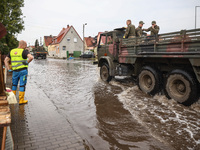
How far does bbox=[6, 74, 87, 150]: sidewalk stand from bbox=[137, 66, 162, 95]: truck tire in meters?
3.37

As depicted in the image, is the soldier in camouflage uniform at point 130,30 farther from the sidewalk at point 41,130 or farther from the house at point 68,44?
the house at point 68,44

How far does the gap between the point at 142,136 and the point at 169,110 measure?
1828 millimetres

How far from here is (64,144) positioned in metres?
3.08

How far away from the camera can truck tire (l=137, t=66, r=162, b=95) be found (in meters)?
6.28

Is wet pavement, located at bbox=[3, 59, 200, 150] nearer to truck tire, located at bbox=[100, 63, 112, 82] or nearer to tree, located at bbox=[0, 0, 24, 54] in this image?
truck tire, located at bbox=[100, 63, 112, 82]

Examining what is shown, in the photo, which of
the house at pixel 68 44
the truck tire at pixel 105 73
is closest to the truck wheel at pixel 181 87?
the truck tire at pixel 105 73

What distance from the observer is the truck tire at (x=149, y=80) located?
20.6 feet

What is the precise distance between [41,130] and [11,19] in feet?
69.7

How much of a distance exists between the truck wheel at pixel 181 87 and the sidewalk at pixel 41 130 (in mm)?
3319

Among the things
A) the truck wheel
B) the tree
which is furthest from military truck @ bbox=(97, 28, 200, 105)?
the tree

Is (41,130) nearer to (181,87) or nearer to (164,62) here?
(181,87)

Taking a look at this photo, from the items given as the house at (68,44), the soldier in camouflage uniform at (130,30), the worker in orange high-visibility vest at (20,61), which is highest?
the house at (68,44)

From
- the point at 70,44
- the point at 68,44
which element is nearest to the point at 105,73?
the point at 68,44

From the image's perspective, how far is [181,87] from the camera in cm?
537
